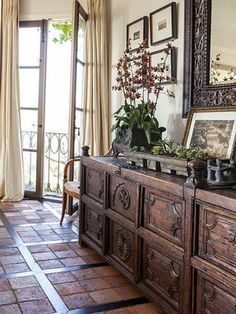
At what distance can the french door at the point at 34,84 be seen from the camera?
4875 millimetres

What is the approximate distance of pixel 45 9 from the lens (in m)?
4.81

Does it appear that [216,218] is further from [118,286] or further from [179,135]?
[179,135]

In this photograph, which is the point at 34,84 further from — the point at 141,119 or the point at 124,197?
the point at 124,197

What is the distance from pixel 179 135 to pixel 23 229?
1743 millimetres

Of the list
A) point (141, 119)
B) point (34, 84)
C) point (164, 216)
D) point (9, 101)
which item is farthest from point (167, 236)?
point (34, 84)

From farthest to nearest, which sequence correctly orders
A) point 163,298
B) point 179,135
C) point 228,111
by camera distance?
point 179,135, point 228,111, point 163,298

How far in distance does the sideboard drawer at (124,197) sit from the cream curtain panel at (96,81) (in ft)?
5.46


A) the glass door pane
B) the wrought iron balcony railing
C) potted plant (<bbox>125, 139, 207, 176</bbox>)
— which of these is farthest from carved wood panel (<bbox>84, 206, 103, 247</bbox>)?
the wrought iron balcony railing

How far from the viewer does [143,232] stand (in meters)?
2.15

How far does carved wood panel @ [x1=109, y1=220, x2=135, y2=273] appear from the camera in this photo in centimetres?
234

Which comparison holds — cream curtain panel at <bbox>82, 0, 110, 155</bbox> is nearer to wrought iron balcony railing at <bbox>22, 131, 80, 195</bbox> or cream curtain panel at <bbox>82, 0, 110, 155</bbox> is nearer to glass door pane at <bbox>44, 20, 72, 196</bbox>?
glass door pane at <bbox>44, 20, 72, 196</bbox>

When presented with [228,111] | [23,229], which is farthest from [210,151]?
[23,229]

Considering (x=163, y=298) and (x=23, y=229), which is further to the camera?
(x=23, y=229)

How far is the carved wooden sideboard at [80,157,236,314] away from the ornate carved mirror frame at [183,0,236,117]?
0.69m
